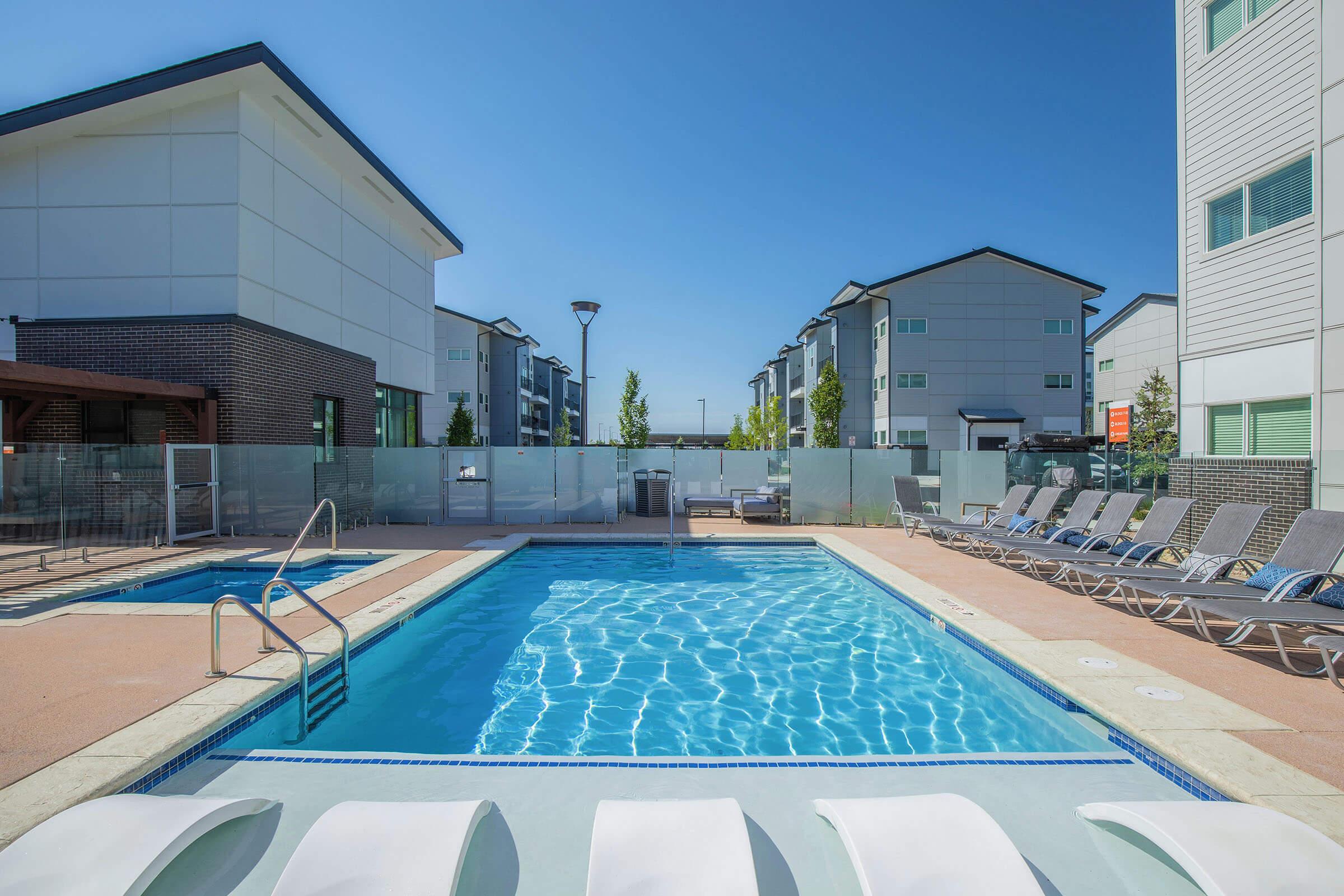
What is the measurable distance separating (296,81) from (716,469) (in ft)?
35.8

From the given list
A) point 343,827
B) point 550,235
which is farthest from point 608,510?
point 343,827

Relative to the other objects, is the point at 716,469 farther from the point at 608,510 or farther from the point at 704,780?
the point at 704,780

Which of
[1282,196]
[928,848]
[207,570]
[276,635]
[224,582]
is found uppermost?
[1282,196]

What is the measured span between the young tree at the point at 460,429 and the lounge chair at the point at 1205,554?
105 feet

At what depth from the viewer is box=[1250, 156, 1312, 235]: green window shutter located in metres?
8.80

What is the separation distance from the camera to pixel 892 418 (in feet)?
99.6

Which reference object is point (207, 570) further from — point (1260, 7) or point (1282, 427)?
point (1260, 7)

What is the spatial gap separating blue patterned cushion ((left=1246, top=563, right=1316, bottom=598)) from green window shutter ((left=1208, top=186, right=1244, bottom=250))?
258 inches

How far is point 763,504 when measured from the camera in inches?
562

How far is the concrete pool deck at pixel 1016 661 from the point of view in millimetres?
3133

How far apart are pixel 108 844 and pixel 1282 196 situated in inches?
525

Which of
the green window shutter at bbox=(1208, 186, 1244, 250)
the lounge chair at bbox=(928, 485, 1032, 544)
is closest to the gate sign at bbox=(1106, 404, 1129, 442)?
the green window shutter at bbox=(1208, 186, 1244, 250)

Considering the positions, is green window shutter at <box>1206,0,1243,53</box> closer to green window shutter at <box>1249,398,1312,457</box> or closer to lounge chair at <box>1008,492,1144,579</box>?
green window shutter at <box>1249,398,1312,457</box>

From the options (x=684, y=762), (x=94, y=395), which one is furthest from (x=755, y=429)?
(x=684, y=762)
